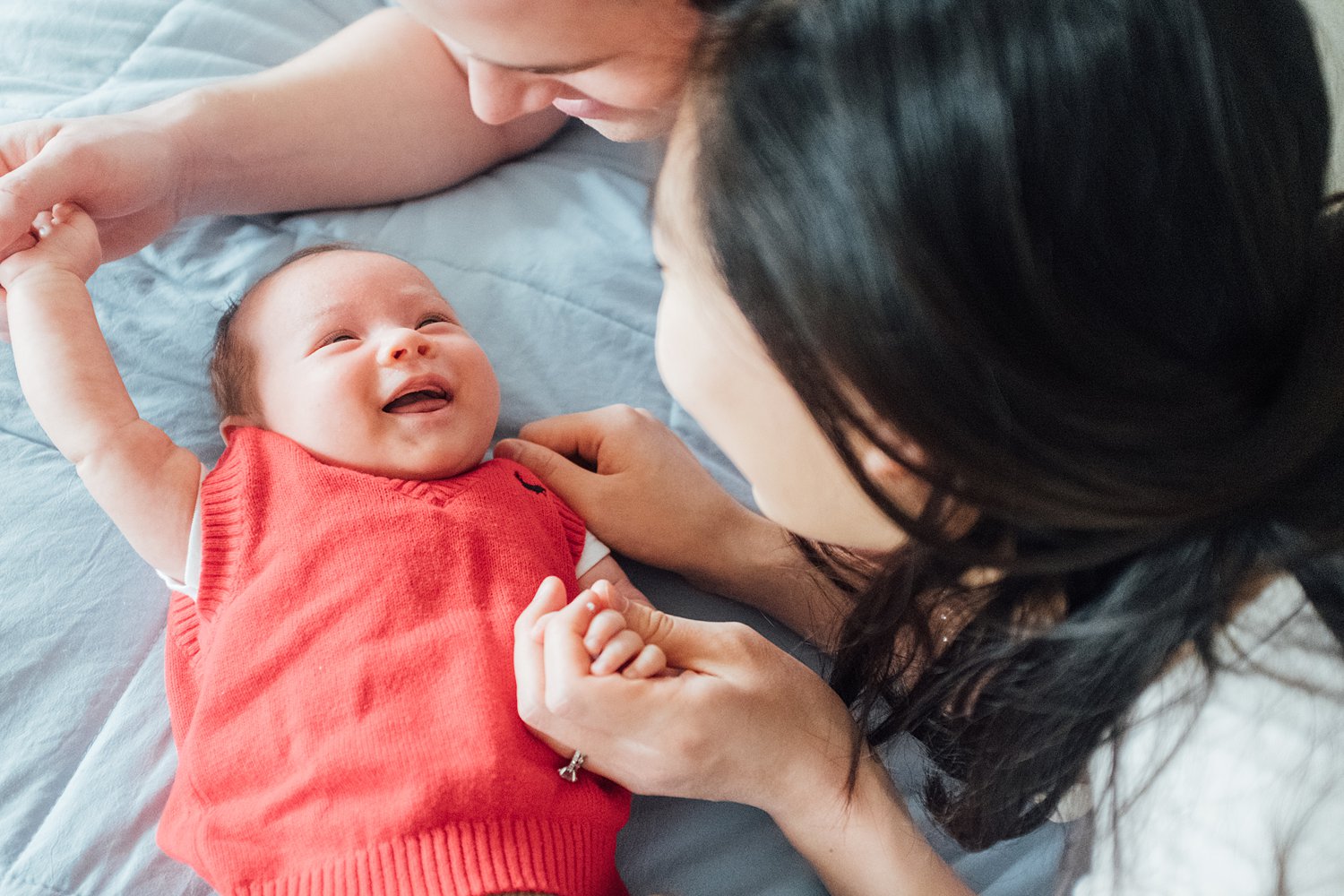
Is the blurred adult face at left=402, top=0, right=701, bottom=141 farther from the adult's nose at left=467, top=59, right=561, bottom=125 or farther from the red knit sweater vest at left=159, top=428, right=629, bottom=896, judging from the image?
the red knit sweater vest at left=159, top=428, right=629, bottom=896

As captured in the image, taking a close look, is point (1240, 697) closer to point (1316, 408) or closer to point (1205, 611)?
point (1205, 611)

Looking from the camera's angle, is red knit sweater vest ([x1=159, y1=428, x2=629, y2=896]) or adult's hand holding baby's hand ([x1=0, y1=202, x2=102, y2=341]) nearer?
red knit sweater vest ([x1=159, y1=428, x2=629, y2=896])

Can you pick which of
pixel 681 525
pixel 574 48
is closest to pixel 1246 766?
pixel 681 525

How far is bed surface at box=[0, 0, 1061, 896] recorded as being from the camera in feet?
2.67

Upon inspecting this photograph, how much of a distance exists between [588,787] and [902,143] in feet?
1.79

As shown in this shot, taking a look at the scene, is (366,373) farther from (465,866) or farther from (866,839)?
(866,839)

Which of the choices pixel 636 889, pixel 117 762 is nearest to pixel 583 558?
pixel 636 889

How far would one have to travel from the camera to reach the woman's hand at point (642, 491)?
97 centimetres

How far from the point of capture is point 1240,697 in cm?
61

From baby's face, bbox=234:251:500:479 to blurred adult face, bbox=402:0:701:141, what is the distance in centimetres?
25

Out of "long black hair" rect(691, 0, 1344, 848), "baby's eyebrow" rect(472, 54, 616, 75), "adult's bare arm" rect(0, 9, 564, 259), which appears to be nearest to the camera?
"long black hair" rect(691, 0, 1344, 848)

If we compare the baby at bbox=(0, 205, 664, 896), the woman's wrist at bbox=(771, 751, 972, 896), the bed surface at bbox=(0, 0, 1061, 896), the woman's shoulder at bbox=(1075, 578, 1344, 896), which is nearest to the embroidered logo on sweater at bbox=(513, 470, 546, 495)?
the baby at bbox=(0, 205, 664, 896)

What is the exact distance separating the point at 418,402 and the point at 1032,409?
0.60 metres

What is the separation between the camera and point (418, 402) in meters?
0.94
